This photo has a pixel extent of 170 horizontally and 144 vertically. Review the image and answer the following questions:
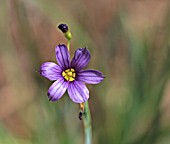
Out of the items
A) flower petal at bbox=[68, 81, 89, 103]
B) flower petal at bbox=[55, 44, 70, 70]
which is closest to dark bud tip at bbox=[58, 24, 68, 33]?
flower petal at bbox=[55, 44, 70, 70]

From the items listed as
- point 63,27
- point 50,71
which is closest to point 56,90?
point 50,71

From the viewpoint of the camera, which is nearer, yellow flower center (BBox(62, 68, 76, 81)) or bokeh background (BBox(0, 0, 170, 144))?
yellow flower center (BBox(62, 68, 76, 81))

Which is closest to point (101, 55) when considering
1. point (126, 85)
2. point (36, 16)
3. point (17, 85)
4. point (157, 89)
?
point (126, 85)

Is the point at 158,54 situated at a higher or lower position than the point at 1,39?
lower

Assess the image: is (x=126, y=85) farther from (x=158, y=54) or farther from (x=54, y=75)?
(x=54, y=75)

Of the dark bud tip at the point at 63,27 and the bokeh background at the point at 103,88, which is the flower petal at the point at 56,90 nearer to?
the dark bud tip at the point at 63,27

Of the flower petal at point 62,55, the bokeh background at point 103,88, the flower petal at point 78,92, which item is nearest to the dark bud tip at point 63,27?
the flower petal at point 62,55

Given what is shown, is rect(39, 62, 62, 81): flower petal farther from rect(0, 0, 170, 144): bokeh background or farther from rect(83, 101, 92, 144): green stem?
rect(0, 0, 170, 144): bokeh background
